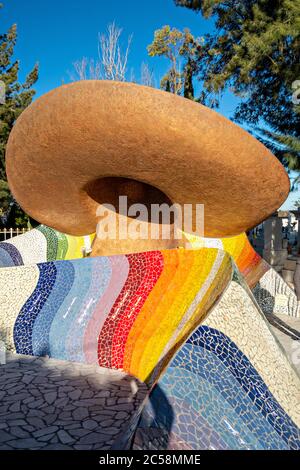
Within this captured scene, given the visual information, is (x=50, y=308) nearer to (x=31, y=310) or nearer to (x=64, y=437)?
(x=31, y=310)

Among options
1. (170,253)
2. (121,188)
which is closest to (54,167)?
(121,188)

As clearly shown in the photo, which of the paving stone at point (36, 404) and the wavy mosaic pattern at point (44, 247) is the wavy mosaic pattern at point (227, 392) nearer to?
the paving stone at point (36, 404)

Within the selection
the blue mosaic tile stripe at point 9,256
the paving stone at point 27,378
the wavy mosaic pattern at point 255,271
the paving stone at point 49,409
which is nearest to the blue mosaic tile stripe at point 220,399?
the paving stone at point 49,409

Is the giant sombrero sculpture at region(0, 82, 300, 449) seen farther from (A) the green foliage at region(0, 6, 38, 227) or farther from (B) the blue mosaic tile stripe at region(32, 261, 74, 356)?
(A) the green foliage at region(0, 6, 38, 227)

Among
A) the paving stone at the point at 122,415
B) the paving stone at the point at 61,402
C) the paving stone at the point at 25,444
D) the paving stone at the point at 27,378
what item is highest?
the paving stone at the point at 27,378

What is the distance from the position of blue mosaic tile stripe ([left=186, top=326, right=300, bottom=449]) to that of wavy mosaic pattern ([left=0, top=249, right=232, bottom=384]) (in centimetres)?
60

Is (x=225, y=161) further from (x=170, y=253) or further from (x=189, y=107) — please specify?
(x=170, y=253)

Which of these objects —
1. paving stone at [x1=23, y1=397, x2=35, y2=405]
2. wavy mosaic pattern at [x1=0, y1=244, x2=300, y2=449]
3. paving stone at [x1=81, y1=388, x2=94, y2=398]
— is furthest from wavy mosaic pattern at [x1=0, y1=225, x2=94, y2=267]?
paving stone at [x1=23, y1=397, x2=35, y2=405]

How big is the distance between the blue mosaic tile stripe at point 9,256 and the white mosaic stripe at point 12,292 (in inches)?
107

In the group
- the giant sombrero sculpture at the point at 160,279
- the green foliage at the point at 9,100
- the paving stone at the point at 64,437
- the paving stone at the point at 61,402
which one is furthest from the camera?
the green foliage at the point at 9,100

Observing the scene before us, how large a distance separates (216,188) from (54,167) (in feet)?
7.15

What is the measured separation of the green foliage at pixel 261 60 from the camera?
35.4 ft

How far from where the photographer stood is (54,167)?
194 inches

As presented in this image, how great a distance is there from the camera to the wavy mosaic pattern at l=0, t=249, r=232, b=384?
3939 millimetres
